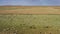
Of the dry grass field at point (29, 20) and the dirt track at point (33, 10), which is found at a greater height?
the dirt track at point (33, 10)

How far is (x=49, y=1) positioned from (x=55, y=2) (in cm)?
6

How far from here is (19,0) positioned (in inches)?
45.5

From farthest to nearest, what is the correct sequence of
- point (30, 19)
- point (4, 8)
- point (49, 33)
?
point (4, 8) → point (30, 19) → point (49, 33)

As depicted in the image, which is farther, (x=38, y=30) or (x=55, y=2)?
(x=55, y=2)

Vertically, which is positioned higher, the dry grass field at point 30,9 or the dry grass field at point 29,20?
the dry grass field at point 30,9

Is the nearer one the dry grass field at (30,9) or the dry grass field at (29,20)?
the dry grass field at (29,20)

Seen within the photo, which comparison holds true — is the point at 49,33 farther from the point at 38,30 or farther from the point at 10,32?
the point at 10,32

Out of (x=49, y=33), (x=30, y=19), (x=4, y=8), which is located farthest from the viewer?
(x=4, y=8)

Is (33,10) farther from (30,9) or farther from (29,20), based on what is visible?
(29,20)

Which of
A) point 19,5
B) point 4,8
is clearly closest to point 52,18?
point 19,5

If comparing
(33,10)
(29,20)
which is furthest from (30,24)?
(33,10)

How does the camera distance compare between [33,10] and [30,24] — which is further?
[33,10]

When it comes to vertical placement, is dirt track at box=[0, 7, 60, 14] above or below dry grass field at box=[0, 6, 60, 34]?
above

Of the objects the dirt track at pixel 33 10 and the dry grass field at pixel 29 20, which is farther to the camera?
the dirt track at pixel 33 10
